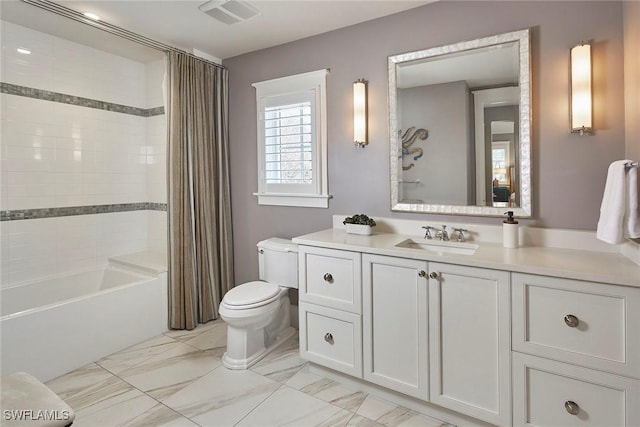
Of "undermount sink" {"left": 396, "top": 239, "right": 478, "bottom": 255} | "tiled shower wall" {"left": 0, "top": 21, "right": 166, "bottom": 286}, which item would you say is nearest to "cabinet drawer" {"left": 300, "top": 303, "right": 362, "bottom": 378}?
"undermount sink" {"left": 396, "top": 239, "right": 478, "bottom": 255}

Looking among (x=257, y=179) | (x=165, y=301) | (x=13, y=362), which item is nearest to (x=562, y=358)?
(x=257, y=179)

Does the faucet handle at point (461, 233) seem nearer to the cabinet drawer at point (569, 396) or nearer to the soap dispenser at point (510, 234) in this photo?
the soap dispenser at point (510, 234)

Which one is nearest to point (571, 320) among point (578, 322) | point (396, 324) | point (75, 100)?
point (578, 322)

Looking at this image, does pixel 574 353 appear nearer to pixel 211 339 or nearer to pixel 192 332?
pixel 211 339

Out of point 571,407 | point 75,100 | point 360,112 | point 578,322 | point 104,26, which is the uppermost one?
point 104,26

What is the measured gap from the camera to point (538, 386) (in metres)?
1.59

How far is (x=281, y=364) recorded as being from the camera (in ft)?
8.16

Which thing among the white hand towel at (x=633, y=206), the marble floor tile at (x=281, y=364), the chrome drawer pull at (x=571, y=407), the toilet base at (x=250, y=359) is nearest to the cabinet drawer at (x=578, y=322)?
the chrome drawer pull at (x=571, y=407)

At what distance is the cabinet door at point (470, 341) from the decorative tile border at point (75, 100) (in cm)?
316

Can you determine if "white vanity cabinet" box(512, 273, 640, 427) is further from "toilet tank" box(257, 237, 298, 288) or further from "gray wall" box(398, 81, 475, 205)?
"toilet tank" box(257, 237, 298, 288)

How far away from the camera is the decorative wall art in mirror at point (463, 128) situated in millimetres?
2082

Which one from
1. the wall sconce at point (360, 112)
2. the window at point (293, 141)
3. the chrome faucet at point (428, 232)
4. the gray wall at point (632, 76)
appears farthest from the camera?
the window at point (293, 141)

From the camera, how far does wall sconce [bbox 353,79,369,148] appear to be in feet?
8.47

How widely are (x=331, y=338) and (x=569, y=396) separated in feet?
4.01
